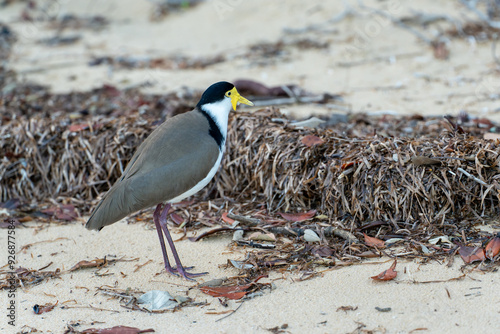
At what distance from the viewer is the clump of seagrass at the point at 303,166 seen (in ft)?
12.2

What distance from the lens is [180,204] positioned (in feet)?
14.6

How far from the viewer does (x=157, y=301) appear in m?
3.16

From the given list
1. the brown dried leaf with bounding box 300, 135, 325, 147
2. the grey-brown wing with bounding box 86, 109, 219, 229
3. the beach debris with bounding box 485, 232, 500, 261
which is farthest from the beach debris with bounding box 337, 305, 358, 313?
the brown dried leaf with bounding box 300, 135, 325, 147

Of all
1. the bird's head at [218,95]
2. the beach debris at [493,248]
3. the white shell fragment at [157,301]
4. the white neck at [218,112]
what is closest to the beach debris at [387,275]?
the beach debris at [493,248]

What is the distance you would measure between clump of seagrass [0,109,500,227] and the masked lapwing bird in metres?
0.71

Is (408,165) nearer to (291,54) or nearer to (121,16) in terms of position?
(291,54)

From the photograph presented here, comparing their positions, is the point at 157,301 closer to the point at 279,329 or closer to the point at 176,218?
the point at 279,329

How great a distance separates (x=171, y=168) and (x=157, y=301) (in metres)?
0.81

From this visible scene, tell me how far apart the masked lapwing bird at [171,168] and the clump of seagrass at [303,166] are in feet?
2.32

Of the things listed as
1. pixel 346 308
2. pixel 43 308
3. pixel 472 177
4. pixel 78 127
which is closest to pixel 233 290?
pixel 346 308

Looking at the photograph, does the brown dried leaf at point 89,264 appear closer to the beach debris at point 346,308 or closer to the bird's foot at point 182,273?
the bird's foot at point 182,273

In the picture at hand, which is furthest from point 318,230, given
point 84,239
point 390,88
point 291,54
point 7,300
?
point 291,54

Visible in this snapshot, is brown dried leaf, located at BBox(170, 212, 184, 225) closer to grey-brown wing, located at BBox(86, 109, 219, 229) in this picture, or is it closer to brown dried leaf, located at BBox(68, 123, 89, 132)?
grey-brown wing, located at BBox(86, 109, 219, 229)

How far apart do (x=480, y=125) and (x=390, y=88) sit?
1.70 metres
